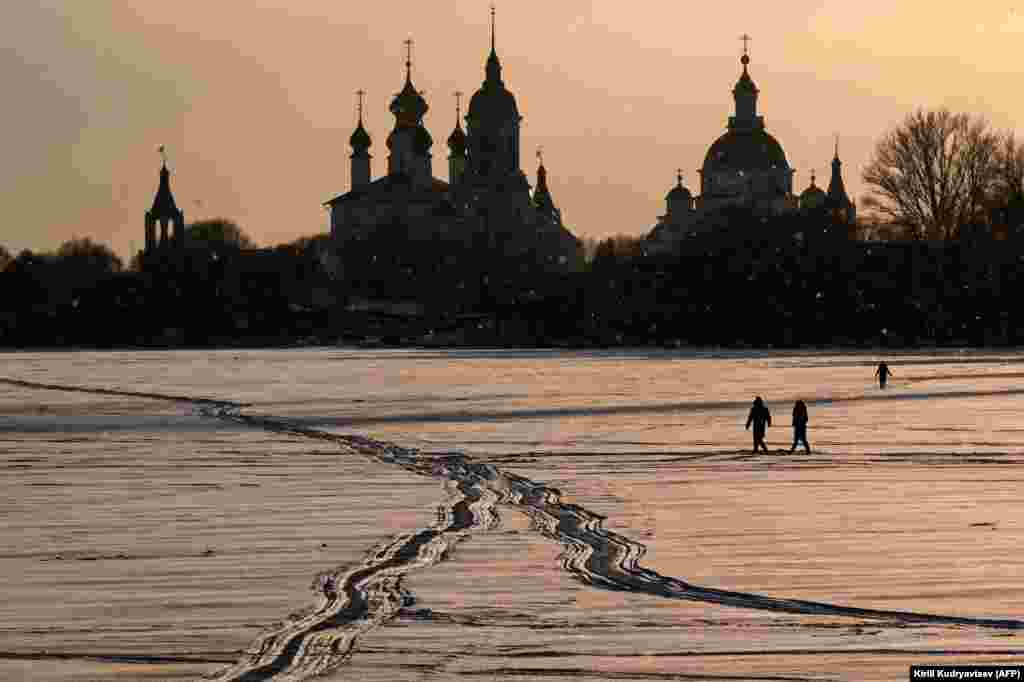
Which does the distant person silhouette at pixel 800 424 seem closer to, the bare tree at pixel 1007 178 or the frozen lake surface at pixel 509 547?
the frozen lake surface at pixel 509 547

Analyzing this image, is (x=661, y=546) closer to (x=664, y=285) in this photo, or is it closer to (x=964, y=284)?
(x=964, y=284)

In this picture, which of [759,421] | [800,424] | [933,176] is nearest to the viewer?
[800,424]

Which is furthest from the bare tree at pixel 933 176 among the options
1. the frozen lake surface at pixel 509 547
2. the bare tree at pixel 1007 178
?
the frozen lake surface at pixel 509 547

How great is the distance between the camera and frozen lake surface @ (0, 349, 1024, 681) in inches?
762

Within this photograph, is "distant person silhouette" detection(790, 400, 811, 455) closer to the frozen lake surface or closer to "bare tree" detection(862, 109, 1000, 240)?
the frozen lake surface

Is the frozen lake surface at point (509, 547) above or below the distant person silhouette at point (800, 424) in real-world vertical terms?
below

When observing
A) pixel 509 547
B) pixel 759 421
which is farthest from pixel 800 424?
pixel 509 547

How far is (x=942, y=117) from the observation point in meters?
140

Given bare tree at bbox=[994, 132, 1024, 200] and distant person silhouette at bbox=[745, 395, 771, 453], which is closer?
distant person silhouette at bbox=[745, 395, 771, 453]

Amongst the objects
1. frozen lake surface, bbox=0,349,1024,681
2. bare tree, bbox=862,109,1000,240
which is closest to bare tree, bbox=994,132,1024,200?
bare tree, bbox=862,109,1000,240

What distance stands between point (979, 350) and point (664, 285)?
1536 inches

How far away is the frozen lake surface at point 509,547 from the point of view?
19.4 meters

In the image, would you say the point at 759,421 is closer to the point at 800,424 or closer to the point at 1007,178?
the point at 800,424

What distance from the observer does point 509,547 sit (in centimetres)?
2641
